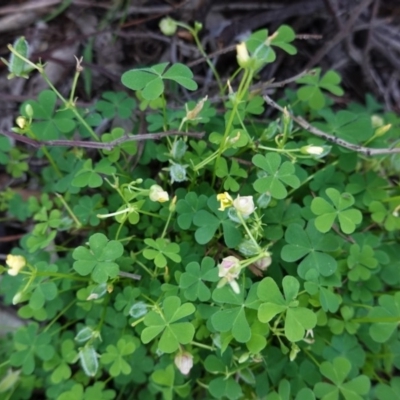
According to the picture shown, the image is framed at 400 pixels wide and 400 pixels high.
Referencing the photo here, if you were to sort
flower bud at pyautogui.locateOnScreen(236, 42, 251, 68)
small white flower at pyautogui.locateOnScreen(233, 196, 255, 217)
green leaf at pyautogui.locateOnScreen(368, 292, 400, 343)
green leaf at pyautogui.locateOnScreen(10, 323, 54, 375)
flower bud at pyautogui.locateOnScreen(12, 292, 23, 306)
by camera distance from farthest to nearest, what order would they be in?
1. green leaf at pyautogui.locateOnScreen(10, 323, 54, 375)
2. green leaf at pyautogui.locateOnScreen(368, 292, 400, 343)
3. flower bud at pyautogui.locateOnScreen(12, 292, 23, 306)
4. small white flower at pyautogui.locateOnScreen(233, 196, 255, 217)
5. flower bud at pyautogui.locateOnScreen(236, 42, 251, 68)

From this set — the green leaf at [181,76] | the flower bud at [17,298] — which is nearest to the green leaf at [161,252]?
the flower bud at [17,298]

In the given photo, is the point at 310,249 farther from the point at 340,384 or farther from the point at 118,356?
the point at 118,356

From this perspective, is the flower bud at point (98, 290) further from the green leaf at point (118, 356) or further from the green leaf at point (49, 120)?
the green leaf at point (49, 120)

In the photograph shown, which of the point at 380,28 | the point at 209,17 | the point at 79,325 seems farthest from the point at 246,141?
the point at 380,28

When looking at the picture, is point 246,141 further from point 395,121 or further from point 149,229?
point 395,121

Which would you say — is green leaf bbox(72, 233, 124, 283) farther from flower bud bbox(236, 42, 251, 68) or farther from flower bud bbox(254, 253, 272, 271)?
flower bud bbox(236, 42, 251, 68)

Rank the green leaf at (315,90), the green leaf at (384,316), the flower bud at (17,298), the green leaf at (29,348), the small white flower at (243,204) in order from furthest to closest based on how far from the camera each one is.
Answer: the green leaf at (315,90)
the green leaf at (29,348)
the green leaf at (384,316)
the flower bud at (17,298)
the small white flower at (243,204)

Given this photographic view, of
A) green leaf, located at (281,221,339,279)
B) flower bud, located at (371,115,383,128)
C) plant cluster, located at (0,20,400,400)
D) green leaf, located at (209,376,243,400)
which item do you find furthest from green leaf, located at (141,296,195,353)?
flower bud, located at (371,115,383,128)

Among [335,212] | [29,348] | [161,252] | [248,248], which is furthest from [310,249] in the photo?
[29,348]
